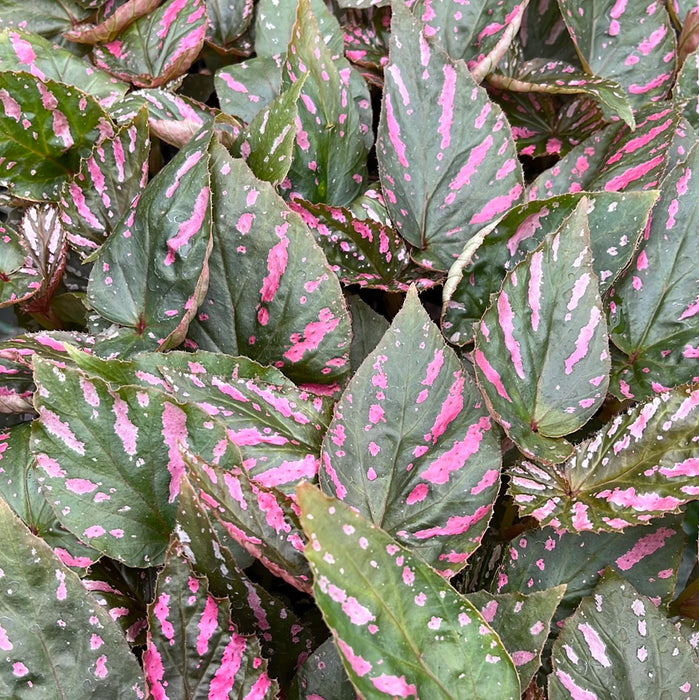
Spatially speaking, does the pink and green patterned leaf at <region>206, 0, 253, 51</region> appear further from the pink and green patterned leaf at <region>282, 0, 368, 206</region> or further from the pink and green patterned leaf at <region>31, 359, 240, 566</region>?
the pink and green patterned leaf at <region>31, 359, 240, 566</region>

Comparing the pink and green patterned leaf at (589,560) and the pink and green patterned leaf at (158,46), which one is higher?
the pink and green patterned leaf at (158,46)

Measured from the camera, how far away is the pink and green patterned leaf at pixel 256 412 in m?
0.72

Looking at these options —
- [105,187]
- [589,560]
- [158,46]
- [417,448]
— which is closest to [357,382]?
[417,448]

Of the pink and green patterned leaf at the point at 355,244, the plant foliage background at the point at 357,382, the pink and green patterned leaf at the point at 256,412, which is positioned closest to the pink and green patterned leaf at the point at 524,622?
the plant foliage background at the point at 357,382

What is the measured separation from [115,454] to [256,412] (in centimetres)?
14

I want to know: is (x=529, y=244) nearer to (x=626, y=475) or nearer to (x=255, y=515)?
(x=626, y=475)

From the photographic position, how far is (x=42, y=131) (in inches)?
37.5

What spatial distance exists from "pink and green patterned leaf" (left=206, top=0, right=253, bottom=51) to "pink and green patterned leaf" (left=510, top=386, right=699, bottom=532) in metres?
0.82

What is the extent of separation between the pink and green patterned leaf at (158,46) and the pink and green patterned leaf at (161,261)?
14.4 inches

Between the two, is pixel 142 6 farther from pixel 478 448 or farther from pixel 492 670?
pixel 492 670

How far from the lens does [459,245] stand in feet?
3.02

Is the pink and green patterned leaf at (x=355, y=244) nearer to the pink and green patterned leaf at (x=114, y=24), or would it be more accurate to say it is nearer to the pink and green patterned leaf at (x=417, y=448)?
the pink and green patterned leaf at (x=417, y=448)

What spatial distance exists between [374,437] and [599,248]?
335 millimetres

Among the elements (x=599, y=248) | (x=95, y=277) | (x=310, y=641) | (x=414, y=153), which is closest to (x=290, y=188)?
(x=414, y=153)
